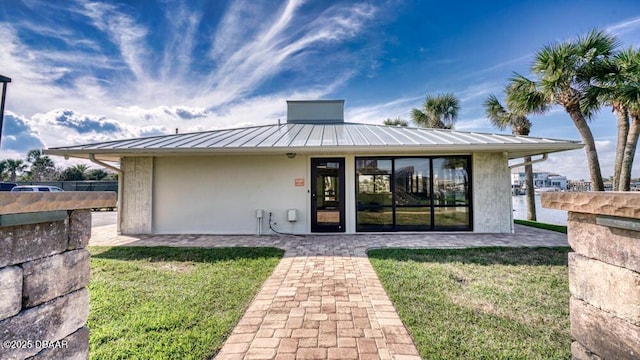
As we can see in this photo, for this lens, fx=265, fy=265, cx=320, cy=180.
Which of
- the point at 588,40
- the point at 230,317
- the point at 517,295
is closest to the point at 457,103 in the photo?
the point at 588,40

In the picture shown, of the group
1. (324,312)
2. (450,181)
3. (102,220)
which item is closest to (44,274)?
(324,312)

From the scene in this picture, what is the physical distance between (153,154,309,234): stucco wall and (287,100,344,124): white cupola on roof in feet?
14.5

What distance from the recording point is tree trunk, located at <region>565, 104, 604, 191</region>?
29.9ft

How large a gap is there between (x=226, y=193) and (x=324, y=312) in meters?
5.85

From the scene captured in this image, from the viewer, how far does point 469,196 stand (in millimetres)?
8039

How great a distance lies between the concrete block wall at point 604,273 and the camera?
1229mm

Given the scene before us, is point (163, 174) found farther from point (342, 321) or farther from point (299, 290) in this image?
point (342, 321)

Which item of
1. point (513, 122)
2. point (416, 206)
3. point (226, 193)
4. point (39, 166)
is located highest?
point (513, 122)

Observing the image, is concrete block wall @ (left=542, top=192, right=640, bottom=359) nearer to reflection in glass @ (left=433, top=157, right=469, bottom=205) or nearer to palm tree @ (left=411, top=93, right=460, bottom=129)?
reflection in glass @ (left=433, top=157, right=469, bottom=205)

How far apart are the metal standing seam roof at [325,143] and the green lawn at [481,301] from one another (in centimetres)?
272

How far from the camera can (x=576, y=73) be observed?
29.7ft

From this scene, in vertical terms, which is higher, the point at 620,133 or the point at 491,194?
the point at 620,133

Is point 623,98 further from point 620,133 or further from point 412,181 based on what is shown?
point 412,181

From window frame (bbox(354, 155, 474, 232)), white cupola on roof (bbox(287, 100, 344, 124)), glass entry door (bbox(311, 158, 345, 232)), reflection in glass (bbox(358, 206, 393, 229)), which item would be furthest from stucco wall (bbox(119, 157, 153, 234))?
reflection in glass (bbox(358, 206, 393, 229))
